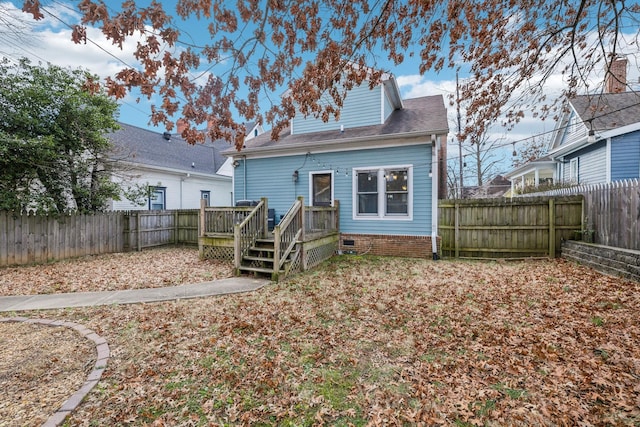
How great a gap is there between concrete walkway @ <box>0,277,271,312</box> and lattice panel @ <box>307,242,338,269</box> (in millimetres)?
1929

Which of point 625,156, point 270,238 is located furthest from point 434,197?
point 625,156

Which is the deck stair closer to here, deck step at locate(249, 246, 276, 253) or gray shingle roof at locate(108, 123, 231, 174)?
deck step at locate(249, 246, 276, 253)

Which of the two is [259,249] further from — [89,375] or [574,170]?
[574,170]

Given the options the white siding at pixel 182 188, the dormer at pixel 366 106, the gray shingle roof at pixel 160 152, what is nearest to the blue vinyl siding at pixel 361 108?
the dormer at pixel 366 106

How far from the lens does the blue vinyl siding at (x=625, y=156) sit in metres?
10.6

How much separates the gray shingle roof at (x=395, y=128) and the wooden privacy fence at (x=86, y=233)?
421 cm

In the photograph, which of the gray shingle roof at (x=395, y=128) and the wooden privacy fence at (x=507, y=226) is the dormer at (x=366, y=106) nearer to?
the gray shingle roof at (x=395, y=128)

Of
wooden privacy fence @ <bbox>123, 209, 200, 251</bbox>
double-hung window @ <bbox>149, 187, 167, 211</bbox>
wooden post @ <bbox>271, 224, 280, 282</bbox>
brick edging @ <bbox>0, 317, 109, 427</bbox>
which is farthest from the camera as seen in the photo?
double-hung window @ <bbox>149, 187, 167, 211</bbox>

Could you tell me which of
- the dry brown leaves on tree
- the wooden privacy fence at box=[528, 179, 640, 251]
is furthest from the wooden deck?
the wooden privacy fence at box=[528, 179, 640, 251]

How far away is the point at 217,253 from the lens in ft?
30.6

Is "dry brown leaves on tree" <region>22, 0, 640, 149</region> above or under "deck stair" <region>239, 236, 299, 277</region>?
above

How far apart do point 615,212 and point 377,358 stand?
24.2ft

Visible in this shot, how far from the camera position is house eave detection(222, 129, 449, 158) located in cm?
902

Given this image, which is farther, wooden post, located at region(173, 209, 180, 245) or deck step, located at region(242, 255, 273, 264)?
wooden post, located at region(173, 209, 180, 245)
